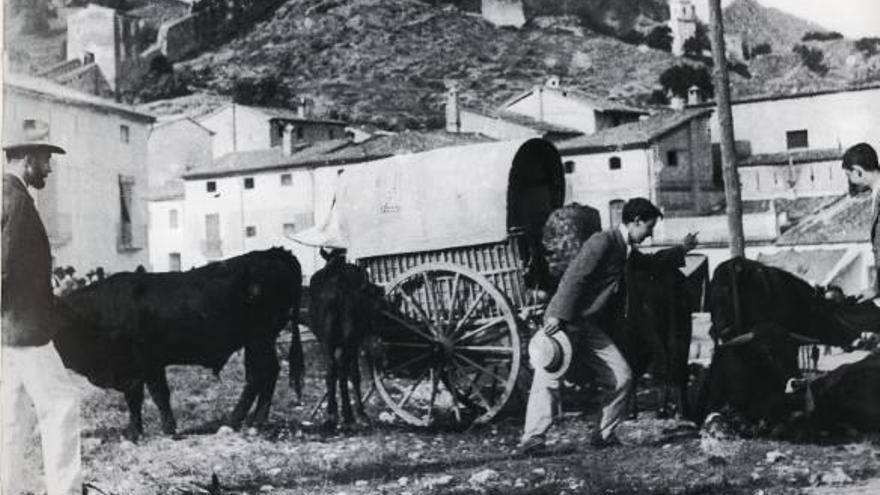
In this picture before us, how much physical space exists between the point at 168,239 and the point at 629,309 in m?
2.80

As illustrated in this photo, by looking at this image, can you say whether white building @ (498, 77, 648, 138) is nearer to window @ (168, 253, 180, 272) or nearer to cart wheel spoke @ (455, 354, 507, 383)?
cart wheel spoke @ (455, 354, 507, 383)

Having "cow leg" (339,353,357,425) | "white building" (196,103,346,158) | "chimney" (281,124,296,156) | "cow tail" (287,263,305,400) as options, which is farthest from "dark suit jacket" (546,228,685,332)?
"white building" (196,103,346,158)

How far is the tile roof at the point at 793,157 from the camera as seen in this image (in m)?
6.89

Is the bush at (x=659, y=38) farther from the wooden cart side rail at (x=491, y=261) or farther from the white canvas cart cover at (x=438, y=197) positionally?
the wooden cart side rail at (x=491, y=261)

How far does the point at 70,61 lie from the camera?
618 cm

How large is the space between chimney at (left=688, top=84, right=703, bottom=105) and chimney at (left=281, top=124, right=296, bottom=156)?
296 centimetres

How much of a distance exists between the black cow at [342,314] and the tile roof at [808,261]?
2.59m

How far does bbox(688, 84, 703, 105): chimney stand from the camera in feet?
26.7

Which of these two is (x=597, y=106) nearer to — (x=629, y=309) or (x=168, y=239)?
(x=629, y=309)

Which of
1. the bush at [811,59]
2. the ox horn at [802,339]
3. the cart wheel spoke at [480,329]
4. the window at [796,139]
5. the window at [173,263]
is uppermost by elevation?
the bush at [811,59]

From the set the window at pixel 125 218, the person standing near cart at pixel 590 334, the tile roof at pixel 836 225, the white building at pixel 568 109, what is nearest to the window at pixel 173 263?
the window at pixel 125 218

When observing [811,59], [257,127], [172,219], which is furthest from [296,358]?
[811,59]

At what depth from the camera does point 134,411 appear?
5.98 metres

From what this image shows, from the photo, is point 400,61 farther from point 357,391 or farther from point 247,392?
point 247,392
